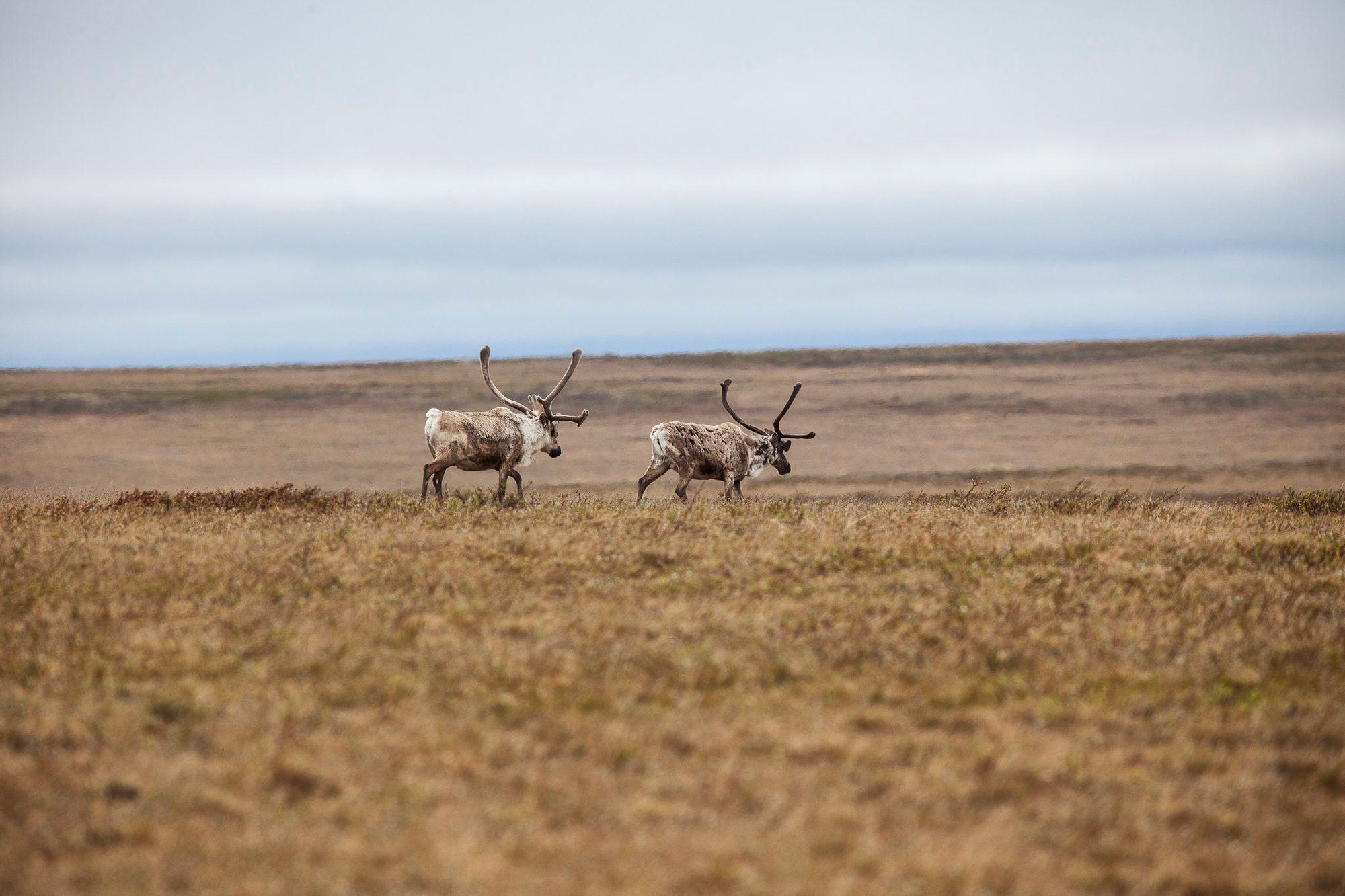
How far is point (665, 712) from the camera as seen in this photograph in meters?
8.26

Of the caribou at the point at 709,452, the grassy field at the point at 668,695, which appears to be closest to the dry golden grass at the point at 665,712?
the grassy field at the point at 668,695

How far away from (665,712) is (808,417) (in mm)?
50976

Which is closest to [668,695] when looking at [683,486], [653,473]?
[683,486]

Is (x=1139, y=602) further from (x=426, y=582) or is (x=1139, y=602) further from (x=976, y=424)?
(x=976, y=424)

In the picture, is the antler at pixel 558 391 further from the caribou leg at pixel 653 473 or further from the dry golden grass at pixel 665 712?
the dry golden grass at pixel 665 712

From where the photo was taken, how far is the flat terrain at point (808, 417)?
1767 inches

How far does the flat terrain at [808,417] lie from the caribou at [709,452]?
18633 mm

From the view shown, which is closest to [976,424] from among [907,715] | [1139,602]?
[1139,602]

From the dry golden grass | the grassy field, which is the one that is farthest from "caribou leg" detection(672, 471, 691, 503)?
the dry golden grass

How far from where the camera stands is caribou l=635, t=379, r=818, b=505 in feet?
62.1

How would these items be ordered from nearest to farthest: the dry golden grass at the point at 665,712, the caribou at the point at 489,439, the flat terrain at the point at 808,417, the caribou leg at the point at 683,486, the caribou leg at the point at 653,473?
1. the dry golden grass at the point at 665,712
2. the caribou at the point at 489,439
3. the caribou leg at the point at 683,486
4. the caribou leg at the point at 653,473
5. the flat terrain at the point at 808,417

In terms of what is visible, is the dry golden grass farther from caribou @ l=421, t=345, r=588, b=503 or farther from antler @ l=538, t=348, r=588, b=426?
antler @ l=538, t=348, r=588, b=426

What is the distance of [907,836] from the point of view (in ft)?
21.2

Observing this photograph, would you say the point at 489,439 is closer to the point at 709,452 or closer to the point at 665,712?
the point at 709,452
